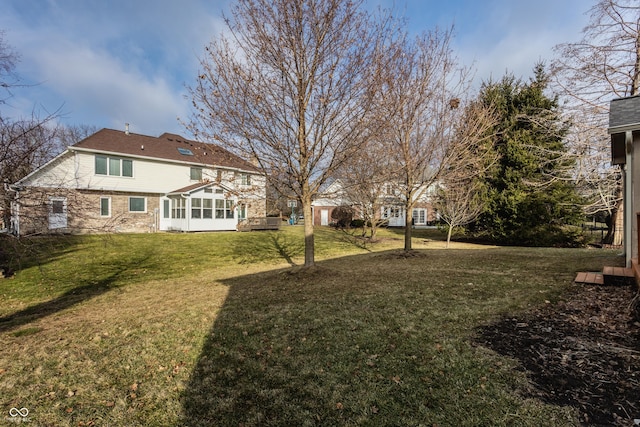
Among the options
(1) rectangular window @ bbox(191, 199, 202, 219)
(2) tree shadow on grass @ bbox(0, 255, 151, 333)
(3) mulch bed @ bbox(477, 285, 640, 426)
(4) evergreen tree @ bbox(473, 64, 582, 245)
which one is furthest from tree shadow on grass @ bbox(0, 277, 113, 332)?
(4) evergreen tree @ bbox(473, 64, 582, 245)

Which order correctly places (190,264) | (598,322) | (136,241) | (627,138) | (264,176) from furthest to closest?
1. (136,241)
2. (190,264)
3. (264,176)
4. (627,138)
5. (598,322)

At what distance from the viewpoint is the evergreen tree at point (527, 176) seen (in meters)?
17.3

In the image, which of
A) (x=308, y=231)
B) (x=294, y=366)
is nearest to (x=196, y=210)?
(x=308, y=231)

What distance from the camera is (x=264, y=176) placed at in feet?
26.5

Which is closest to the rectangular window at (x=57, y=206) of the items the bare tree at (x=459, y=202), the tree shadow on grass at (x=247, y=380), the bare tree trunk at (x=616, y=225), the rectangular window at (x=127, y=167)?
the tree shadow on grass at (x=247, y=380)

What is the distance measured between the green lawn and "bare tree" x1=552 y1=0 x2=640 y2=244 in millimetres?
8436

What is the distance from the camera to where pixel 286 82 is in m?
7.60

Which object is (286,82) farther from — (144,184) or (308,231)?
(144,184)

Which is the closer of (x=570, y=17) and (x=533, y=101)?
(x=570, y=17)

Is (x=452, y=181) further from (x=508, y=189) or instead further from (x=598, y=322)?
(x=598, y=322)

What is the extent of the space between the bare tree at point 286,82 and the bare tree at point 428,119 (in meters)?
3.43

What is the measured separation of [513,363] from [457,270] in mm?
5676

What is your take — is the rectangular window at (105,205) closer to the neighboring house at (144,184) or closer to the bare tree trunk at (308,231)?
the neighboring house at (144,184)

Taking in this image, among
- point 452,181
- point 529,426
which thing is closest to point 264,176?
point 529,426
